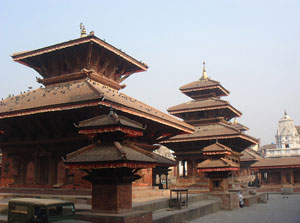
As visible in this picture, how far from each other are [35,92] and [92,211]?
10856 mm

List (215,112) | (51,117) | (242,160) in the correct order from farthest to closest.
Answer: (242,160), (215,112), (51,117)

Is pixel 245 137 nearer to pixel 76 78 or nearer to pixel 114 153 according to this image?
pixel 76 78

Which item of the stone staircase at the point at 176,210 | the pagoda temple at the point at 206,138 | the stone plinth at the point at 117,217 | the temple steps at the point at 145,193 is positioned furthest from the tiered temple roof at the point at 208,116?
the stone plinth at the point at 117,217

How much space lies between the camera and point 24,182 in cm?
1942

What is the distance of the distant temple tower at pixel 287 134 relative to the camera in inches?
3194

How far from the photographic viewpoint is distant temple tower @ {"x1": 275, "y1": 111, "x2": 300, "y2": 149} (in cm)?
8112

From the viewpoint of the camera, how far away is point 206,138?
29.2 metres

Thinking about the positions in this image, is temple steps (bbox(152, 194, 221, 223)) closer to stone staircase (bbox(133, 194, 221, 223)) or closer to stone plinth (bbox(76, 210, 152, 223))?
stone staircase (bbox(133, 194, 221, 223))

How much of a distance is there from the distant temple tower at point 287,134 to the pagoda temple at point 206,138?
51554 millimetres

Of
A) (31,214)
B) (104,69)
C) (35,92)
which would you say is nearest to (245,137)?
(104,69)

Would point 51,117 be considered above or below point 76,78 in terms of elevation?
below

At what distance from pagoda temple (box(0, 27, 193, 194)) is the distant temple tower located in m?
66.8

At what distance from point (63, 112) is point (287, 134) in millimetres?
76007

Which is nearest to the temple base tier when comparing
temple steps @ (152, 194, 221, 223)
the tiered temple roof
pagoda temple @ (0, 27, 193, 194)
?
temple steps @ (152, 194, 221, 223)
